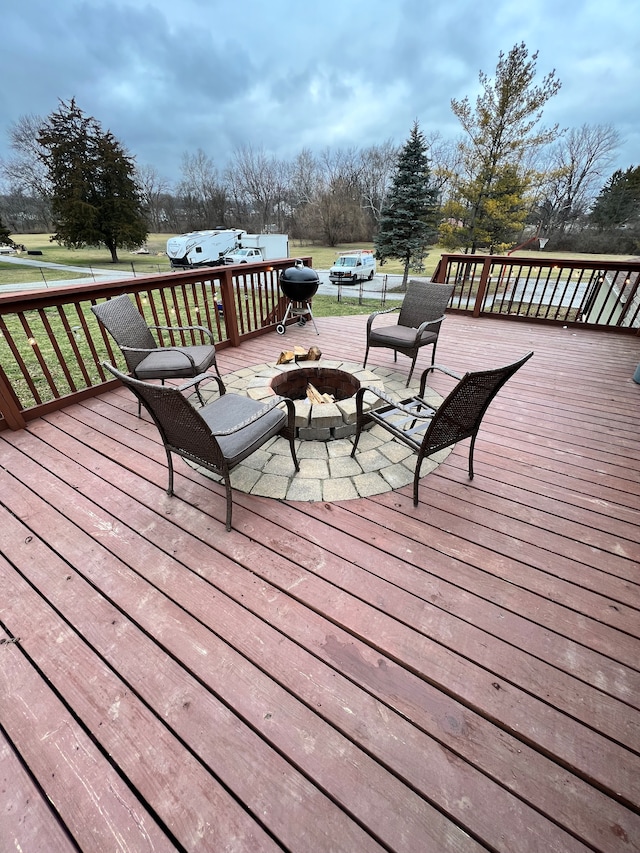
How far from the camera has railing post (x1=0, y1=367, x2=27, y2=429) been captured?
238 centimetres

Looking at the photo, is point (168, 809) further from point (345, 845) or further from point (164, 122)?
point (164, 122)

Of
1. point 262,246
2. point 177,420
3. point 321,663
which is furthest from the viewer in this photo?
point 262,246

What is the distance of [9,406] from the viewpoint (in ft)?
8.03

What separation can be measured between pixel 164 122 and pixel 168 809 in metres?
41.2

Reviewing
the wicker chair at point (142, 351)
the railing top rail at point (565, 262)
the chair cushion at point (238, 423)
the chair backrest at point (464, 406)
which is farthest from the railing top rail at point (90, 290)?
the railing top rail at point (565, 262)

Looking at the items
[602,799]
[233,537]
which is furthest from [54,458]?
[602,799]

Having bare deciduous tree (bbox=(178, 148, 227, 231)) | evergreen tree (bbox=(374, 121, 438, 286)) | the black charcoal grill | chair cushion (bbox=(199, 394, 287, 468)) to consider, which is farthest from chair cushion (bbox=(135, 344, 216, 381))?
bare deciduous tree (bbox=(178, 148, 227, 231))

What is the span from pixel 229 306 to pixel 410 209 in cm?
1066

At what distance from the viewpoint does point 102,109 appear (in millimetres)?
20156

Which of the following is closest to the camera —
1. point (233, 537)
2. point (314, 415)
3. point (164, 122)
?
point (233, 537)

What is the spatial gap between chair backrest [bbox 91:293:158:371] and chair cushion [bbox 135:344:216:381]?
10 centimetres

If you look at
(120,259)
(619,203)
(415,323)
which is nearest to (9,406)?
(415,323)

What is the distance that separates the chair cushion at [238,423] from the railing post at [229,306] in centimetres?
206

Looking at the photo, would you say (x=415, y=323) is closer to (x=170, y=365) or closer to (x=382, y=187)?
(x=170, y=365)
